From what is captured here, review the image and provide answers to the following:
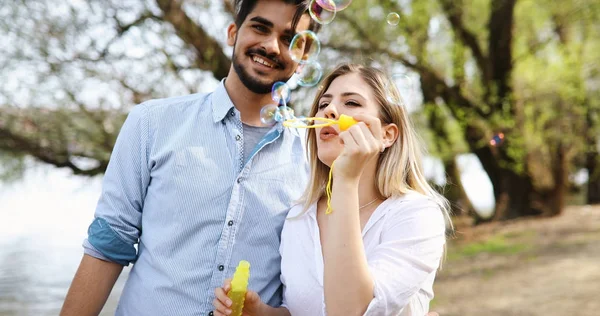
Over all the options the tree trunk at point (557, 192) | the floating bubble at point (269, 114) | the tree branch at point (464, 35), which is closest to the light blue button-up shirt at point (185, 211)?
the floating bubble at point (269, 114)

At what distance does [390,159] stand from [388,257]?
439 mm

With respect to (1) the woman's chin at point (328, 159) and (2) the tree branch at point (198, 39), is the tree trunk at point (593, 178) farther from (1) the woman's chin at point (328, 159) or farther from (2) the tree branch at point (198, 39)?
(1) the woman's chin at point (328, 159)

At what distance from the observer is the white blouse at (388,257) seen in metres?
1.73

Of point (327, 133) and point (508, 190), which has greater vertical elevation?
point (327, 133)

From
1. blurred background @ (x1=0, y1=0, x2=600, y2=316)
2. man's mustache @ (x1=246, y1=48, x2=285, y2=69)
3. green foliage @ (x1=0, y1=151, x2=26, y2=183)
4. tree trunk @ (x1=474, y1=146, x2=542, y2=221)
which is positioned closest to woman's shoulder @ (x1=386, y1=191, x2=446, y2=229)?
man's mustache @ (x1=246, y1=48, x2=285, y2=69)

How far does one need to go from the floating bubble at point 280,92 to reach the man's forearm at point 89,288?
87 cm

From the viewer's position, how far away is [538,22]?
884cm

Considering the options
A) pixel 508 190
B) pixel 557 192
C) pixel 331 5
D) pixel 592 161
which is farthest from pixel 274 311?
pixel 592 161

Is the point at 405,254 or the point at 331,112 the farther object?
the point at 331,112

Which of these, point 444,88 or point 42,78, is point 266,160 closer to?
point 42,78

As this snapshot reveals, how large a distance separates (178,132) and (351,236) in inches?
33.4

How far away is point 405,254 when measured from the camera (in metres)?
1.76

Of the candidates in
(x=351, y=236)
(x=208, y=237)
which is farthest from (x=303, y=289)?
(x=208, y=237)

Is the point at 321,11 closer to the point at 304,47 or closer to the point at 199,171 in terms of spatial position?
the point at 304,47
